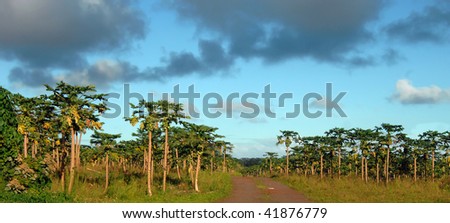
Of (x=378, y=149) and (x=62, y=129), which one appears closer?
(x=62, y=129)

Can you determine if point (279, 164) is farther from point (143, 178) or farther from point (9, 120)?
point (9, 120)

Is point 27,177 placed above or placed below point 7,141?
below

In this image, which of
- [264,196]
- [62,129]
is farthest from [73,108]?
[264,196]

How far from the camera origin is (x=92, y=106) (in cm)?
2653

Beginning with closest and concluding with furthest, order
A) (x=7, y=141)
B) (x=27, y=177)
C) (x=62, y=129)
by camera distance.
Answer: (x=7, y=141), (x=27, y=177), (x=62, y=129)

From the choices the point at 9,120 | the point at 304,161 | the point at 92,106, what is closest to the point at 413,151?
the point at 304,161

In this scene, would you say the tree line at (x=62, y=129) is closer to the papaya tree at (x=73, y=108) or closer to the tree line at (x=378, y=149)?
the papaya tree at (x=73, y=108)

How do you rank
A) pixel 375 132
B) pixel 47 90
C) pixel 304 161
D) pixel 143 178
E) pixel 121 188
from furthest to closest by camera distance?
1. pixel 304 161
2. pixel 375 132
3. pixel 143 178
4. pixel 121 188
5. pixel 47 90

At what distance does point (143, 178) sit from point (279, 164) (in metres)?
61.4

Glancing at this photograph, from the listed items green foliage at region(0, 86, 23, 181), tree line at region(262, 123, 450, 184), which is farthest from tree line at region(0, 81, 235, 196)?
tree line at region(262, 123, 450, 184)

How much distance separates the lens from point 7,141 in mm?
20375

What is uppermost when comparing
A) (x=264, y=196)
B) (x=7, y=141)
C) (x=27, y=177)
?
(x=7, y=141)

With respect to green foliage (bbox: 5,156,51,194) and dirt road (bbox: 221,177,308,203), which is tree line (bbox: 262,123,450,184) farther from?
green foliage (bbox: 5,156,51,194)

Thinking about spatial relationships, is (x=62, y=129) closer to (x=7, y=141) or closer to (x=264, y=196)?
(x=7, y=141)
